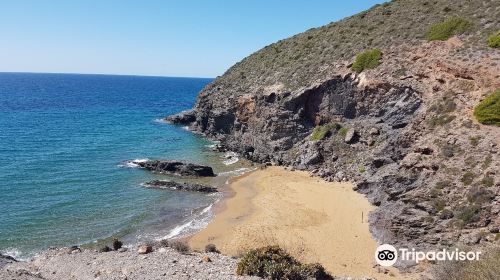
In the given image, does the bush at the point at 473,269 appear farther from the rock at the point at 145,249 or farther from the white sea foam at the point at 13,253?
the white sea foam at the point at 13,253

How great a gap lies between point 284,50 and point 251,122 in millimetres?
16954

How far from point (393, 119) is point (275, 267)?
2752cm

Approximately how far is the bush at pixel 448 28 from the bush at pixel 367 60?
5.52m

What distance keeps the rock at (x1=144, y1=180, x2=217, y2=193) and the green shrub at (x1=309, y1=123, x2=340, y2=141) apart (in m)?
14.0

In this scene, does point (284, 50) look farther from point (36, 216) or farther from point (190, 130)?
point (36, 216)

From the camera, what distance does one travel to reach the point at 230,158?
185 ft

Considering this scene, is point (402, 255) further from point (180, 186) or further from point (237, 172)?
point (237, 172)

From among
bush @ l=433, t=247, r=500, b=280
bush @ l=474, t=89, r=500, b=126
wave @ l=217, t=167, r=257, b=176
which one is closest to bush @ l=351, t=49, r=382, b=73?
bush @ l=474, t=89, r=500, b=126

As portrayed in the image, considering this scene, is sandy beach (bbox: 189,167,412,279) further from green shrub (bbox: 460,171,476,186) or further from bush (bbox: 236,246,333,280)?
green shrub (bbox: 460,171,476,186)

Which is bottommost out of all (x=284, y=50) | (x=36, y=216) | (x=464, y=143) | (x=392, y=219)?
(x=36, y=216)

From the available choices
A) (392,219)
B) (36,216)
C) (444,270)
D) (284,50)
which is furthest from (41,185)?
(284,50)

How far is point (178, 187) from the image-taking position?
42844mm

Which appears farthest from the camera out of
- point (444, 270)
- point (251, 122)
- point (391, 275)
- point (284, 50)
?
point (284, 50)

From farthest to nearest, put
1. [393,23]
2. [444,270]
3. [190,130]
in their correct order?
[190,130], [393,23], [444,270]
